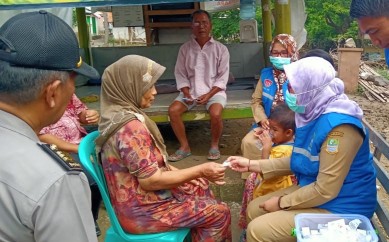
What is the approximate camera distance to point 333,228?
1.94 meters

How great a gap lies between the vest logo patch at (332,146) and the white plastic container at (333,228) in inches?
12.2

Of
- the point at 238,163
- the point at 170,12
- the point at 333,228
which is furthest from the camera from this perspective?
the point at 170,12

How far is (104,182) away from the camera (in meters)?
2.41

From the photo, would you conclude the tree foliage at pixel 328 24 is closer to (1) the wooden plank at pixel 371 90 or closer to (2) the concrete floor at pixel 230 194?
(1) the wooden plank at pixel 371 90

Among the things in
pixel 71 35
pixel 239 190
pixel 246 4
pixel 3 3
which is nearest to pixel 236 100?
pixel 239 190

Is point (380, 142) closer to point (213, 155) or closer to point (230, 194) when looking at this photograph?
point (230, 194)

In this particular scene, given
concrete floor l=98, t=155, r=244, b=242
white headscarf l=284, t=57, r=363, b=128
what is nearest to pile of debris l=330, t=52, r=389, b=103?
concrete floor l=98, t=155, r=244, b=242

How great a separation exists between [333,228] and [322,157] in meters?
0.35

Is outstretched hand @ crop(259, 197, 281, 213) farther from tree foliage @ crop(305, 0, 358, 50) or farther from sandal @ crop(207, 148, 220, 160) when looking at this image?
tree foliage @ crop(305, 0, 358, 50)

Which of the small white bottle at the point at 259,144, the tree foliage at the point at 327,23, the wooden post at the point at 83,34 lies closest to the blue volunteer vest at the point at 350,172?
the small white bottle at the point at 259,144

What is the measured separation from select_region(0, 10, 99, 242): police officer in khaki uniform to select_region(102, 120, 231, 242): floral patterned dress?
1.02m

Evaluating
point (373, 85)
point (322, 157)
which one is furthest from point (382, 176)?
point (373, 85)

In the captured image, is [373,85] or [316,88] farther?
[373,85]

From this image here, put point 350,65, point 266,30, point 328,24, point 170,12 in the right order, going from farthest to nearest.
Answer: point 328,24
point 350,65
point 170,12
point 266,30
